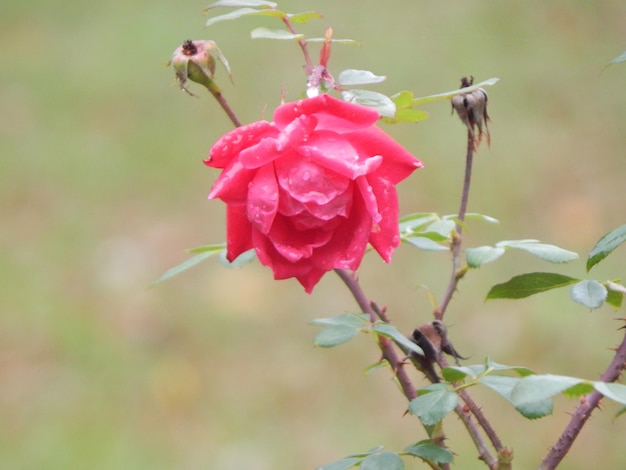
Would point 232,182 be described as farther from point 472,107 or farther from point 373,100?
point 472,107

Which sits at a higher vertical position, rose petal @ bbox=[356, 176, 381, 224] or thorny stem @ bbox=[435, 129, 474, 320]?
rose petal @ bbox=[356, 176, 381, 224]

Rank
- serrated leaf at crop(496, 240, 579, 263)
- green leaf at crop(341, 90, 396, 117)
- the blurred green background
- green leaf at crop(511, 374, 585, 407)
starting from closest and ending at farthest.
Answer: green leaf at crop(511, 374, 585, 407) → green leaf at crop(341, 90, 396, 117) → serrated leaf at crop(496, 240, 579, 263) → the blurred green background

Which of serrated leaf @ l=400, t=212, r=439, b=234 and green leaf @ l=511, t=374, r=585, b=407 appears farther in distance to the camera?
serrated leaf @ l=400, t=212, r=439, b=234

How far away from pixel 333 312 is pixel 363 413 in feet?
1.06

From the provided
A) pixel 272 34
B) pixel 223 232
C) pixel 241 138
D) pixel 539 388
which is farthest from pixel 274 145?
pixel 223 232

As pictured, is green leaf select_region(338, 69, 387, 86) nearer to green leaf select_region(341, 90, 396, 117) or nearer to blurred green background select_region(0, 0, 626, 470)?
green leaf select_region(341, 90, 396, 117)

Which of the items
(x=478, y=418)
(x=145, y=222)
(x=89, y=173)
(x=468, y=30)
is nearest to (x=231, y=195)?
(x=478, y=418)

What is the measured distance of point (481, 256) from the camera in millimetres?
845

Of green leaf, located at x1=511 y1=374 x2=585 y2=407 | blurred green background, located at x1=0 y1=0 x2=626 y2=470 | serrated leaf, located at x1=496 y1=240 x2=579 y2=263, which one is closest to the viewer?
green leaf, located at x1=511 y1=374 x2=585 y2=407

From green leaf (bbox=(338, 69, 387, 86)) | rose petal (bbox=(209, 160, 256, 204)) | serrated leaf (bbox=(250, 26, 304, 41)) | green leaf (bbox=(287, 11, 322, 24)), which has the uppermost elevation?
green leaf (bbox=(287, 11, 322, 24))

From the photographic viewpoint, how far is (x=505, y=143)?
10.4 ft

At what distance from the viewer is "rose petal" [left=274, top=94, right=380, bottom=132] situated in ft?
2.25

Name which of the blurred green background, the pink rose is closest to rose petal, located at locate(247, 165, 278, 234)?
the pink rose

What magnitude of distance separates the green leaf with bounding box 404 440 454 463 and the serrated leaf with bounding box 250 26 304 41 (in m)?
0.33
